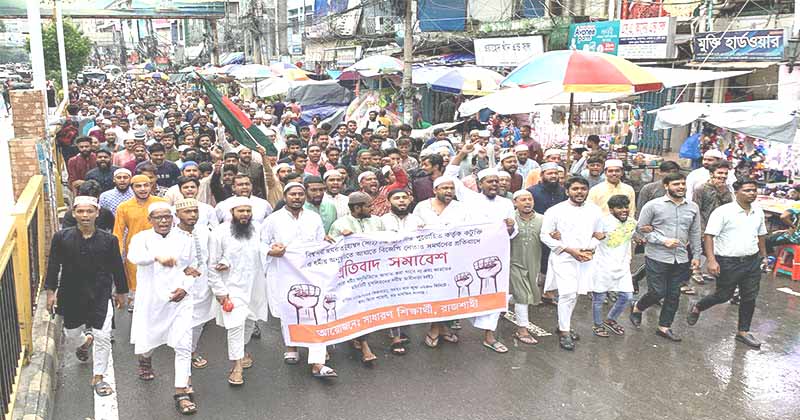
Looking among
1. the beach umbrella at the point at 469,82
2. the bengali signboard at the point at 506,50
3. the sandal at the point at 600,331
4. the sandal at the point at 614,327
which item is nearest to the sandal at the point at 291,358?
the sandal at the point at 600,331

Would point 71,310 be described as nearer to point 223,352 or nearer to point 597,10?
point 223,352

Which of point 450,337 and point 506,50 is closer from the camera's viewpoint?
point 450,337

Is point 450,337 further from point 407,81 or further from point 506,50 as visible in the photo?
point 506,50

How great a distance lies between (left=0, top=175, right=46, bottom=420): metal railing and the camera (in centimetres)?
479

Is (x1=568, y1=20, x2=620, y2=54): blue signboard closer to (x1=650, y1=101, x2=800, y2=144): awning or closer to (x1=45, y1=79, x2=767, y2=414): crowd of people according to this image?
(x1=650, y1=101, x2=800, y2=144): awning

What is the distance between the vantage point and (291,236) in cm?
616

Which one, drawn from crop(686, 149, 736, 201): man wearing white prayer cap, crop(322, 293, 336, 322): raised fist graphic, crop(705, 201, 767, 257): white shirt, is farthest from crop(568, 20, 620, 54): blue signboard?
crop(322, 293, 336, 322): raised fist graphic

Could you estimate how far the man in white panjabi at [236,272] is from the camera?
18.9ft

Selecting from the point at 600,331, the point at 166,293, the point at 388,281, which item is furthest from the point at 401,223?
the point at 600,331

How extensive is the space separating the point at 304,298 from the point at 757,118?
7738 millimetres

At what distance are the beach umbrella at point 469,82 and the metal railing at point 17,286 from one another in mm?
9785

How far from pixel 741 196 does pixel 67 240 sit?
19.3 ft

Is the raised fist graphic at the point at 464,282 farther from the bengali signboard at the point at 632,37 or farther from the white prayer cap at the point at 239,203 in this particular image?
the bengali signboard at the point at 632,37

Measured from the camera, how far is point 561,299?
668 cm
